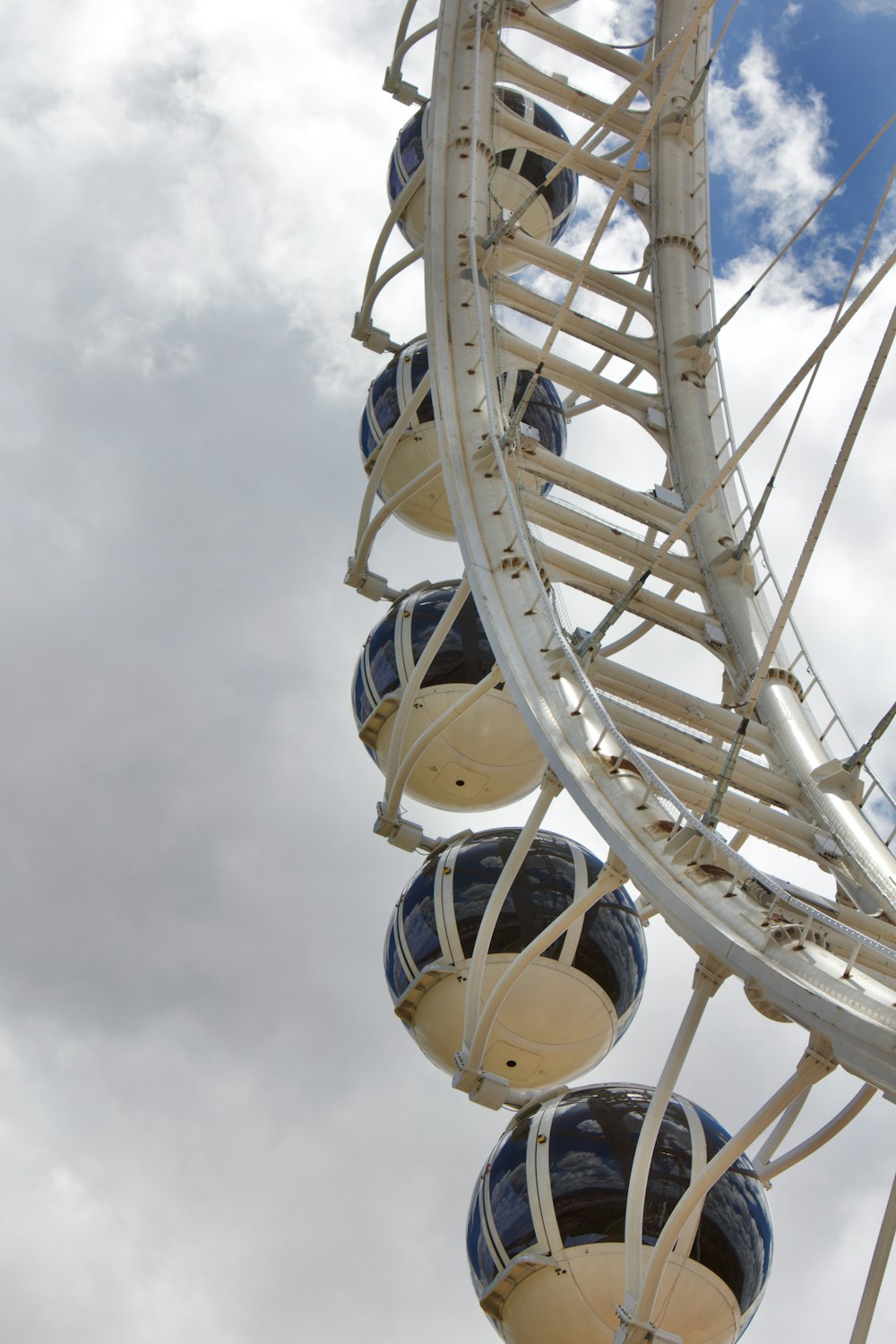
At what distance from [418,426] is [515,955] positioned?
7.55m

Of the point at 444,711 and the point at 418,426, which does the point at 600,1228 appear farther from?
the point at 418,426

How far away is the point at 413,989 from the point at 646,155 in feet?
39.7

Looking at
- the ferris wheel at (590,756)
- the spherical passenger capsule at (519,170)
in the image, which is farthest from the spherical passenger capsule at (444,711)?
the spherical passenger capsule at (519,170)

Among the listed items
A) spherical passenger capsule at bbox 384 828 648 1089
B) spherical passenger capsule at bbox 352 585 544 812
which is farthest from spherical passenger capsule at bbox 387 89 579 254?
spherical passenger capsule at bbox 384 828 648 1089

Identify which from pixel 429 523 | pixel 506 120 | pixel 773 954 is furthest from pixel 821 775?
pixel 506 120

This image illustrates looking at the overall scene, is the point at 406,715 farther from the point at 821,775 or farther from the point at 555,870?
the point at 821,775

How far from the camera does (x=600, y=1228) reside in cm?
1046

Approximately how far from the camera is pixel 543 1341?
1063 cm

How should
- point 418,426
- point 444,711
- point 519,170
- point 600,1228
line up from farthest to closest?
point 519,170 → point 418,426 → point 444,711 → point 600,1228

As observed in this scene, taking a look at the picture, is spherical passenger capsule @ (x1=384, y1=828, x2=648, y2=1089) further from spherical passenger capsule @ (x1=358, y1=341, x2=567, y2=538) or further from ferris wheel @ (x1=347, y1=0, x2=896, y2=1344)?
spherical passenger capsule @ (x1=358, y1=341, x2=567, y2=538)

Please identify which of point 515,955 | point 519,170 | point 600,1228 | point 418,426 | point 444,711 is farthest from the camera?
point 519,170

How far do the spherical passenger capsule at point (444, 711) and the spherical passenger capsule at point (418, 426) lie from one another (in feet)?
7.78

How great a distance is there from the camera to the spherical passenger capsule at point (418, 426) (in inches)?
713

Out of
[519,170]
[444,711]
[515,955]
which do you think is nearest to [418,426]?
[519,170]
